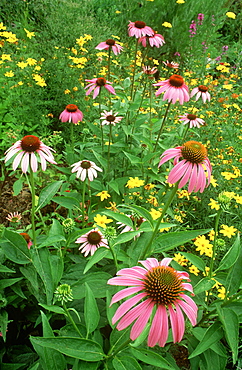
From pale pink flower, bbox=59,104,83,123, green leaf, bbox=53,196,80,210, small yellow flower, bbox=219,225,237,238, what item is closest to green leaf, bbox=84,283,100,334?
green leaf, bbox=53,196,80,210

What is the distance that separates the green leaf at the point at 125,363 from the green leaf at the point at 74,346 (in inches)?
1.7

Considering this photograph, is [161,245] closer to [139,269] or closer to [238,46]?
[139,269]

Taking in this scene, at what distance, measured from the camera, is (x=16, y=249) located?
105cm

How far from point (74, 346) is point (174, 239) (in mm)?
444

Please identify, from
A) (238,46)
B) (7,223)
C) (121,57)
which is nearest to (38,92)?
(7,223)

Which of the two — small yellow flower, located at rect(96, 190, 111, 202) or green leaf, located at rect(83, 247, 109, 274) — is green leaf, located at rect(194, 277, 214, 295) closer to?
green leaf, located at rect(83, 247, 109, 274)

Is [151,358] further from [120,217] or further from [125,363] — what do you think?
[120,217]

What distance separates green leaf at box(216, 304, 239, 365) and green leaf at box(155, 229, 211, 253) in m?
0.22

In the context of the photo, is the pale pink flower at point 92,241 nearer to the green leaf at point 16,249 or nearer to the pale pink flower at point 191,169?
the green leaf at point 16,249

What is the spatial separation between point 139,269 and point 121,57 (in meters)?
3.71

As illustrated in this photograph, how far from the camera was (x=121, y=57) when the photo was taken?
12.9 ft

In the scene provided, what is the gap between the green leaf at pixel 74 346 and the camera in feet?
2.39

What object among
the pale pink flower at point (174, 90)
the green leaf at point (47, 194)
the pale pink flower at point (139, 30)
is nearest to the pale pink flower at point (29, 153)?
the green leaf at point (47, 194)

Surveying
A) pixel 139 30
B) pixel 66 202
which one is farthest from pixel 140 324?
pixel 139 30
